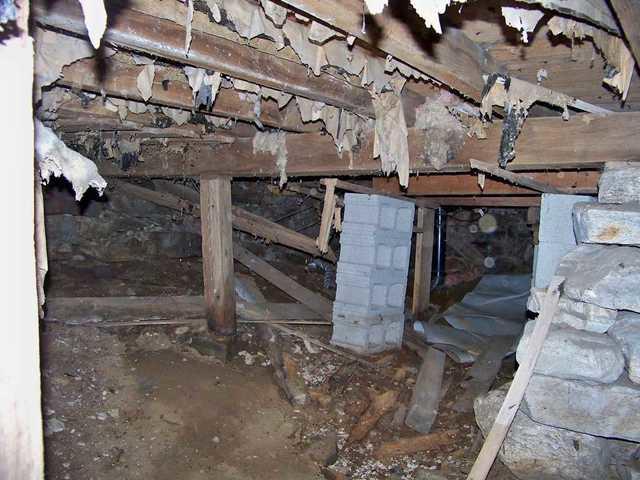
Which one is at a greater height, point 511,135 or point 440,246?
point 511,135

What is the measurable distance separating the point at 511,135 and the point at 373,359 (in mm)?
3253

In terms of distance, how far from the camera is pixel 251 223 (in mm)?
6375

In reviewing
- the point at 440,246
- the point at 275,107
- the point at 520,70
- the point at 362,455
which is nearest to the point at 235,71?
the point at 275,107

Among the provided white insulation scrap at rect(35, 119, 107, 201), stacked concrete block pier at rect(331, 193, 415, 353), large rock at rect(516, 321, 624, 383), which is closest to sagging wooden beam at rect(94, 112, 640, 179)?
large rock at rect(516, 321, 624, 383)

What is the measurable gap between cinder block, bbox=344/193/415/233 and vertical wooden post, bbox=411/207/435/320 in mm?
1633

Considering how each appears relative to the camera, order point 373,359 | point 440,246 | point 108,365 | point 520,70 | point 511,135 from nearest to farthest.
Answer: point 520,70
point 511,135
point 108,365
point 373,359
point 440,246

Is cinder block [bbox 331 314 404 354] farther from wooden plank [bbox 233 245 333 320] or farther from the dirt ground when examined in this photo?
wooden plank [bbox 233 245 333 320]

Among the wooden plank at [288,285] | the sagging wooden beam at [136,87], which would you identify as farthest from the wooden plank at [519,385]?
the wooden plank at [288,285]

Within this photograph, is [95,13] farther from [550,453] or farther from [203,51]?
[550,453]

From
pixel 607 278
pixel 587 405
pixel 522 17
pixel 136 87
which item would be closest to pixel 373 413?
pixel 587 405

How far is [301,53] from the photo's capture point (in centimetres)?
208

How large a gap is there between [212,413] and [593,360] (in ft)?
10.0

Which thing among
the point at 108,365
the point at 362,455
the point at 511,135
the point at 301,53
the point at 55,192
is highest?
the point at 301,53

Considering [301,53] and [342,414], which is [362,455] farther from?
[301,53]
